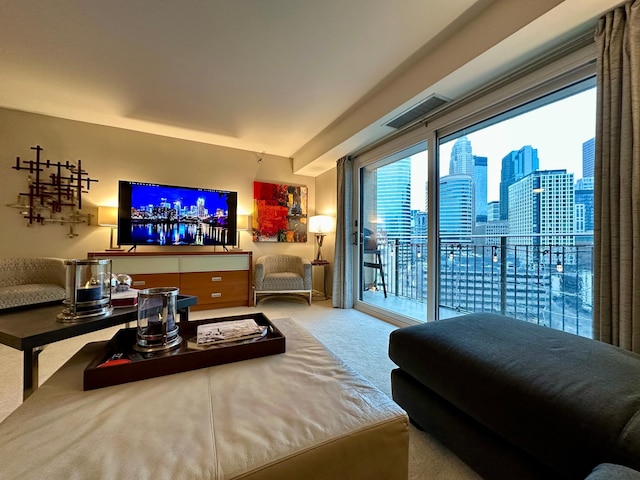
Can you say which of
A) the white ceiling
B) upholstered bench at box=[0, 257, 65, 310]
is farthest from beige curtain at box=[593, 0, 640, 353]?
upholstered bench at box=[0, 257, 65, 310]

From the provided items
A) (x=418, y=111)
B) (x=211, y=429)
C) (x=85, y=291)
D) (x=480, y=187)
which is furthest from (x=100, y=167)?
(x=480, y=187)

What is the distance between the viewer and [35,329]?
0.97 metres

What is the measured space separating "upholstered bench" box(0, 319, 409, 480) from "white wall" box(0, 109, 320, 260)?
3274mm

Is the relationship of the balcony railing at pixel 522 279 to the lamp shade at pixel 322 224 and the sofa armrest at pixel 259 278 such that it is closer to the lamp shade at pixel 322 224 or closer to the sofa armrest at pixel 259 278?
the lamp shade at pixel 322 224

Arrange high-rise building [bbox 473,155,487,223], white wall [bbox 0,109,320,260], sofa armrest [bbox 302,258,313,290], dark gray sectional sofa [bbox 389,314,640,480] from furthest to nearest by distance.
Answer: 1. sofa armrest [bbox 302,258,313,290]
2. white wall [bbox 0,109,320,260]
3. high-rise building [bbox 473,155,487,223]
4. dark gray sectional sofa [bbox 389,314,640,480]

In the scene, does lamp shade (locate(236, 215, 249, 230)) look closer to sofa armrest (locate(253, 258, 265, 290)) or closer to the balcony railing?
sofa armrest (locate(253, 258, 265, 290))

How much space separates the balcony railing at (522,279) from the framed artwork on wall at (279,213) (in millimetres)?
1975

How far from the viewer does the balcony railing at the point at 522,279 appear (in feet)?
6.04

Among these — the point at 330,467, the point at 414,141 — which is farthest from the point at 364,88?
the point at 330,467

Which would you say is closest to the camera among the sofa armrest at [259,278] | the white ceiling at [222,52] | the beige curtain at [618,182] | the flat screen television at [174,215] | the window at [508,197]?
the beige curtain at [618,182]

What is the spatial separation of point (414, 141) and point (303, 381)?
261 centimetres

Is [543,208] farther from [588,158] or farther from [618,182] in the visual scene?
[618,182]

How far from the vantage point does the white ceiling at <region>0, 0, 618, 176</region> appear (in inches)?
62.4

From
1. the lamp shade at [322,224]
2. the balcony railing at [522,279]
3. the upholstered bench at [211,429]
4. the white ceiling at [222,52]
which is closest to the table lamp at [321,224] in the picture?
the lamp shade at [322,224]
